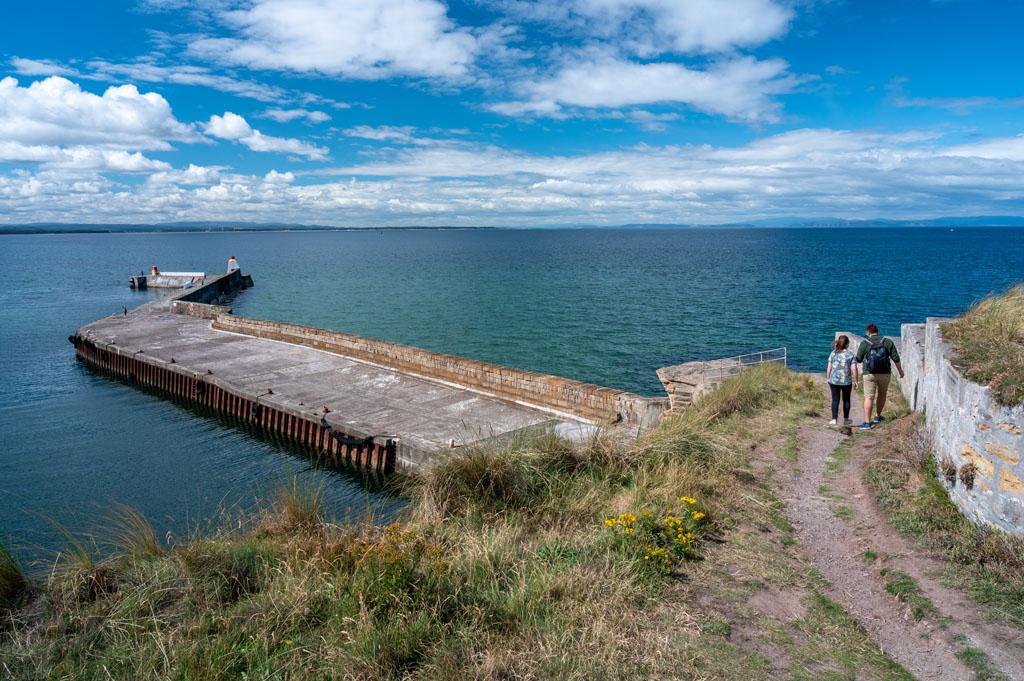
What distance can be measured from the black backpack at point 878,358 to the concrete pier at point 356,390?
3.57 metres

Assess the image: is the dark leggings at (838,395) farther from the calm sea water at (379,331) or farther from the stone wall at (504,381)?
the calm sea water at (379,331)

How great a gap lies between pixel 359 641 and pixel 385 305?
119ft

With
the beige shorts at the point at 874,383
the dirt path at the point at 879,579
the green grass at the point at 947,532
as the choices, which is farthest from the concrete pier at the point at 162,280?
the green grass at the point at 947,532

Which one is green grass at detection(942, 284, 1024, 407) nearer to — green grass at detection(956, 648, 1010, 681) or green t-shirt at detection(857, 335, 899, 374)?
green t-shirt at detection(857, 335, 899, 374)

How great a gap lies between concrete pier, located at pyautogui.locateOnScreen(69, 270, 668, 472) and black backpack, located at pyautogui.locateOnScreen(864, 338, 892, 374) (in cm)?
357

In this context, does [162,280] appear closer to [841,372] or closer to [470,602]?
[841,372]

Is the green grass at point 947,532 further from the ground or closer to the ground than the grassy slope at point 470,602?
further from the ground

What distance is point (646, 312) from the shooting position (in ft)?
113

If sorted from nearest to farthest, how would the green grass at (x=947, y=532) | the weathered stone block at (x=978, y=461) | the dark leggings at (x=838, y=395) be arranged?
1. the green grass at (x=947, y=532)
2. the weathered stone block at (x=978, y=461)
3. the dark leggings at (x=838, y=395)

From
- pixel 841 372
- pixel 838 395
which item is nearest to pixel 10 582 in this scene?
pixel 841 372

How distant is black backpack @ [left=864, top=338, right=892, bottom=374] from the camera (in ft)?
28.7

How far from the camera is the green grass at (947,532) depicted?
448cm

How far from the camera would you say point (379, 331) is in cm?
2988

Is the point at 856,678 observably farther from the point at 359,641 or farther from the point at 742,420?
the point at 742,420
